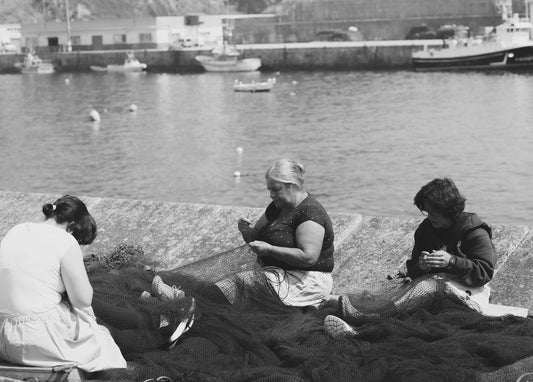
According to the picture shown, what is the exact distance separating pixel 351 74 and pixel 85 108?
20.8m

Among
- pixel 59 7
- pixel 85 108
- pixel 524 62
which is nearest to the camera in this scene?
pixel 85 108

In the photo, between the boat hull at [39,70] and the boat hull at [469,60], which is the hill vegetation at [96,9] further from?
the boat hull at [469,60]

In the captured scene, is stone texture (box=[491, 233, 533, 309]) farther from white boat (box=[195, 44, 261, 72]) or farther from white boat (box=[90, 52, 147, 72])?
white boat (box=[90, 52, 147, 72])

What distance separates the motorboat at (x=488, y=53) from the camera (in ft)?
211

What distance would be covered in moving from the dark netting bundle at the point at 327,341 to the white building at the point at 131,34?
76.5 meters

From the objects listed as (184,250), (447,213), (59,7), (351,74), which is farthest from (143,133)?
(59,7)

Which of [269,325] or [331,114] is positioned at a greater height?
[269,325]

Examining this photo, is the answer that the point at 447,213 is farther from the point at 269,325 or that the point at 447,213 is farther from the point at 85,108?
the point at 85,108

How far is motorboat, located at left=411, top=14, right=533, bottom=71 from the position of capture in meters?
64.4

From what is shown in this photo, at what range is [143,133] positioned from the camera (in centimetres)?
4166

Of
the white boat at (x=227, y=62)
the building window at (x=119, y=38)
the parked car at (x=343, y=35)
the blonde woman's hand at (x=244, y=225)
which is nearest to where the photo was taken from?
the blonde woman's hand at (x=244, y=225)

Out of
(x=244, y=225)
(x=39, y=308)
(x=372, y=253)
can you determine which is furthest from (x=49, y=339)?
(x=372, y=253)

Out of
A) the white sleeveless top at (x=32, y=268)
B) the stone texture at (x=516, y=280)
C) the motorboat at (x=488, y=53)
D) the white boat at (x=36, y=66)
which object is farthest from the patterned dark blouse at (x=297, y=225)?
the white boat at (x=36, y=66)

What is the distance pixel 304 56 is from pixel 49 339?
6760 cm
